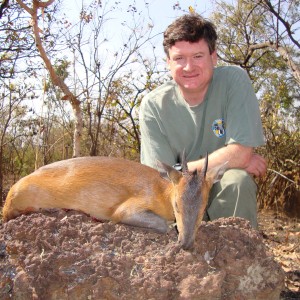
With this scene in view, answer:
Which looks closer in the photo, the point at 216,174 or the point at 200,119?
the point at 216,174

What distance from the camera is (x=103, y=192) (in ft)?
15.4

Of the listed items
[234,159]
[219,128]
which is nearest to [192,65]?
[219,128]

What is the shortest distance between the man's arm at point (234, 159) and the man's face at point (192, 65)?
90cm

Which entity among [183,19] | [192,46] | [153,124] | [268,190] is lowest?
[268,190]

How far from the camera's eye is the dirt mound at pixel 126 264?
3.42m

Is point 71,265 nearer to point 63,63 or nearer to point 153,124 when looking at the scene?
point 153,124

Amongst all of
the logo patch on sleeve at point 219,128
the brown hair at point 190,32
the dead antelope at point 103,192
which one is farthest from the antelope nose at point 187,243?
the brown hair at point 190,32

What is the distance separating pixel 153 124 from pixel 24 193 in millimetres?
1972

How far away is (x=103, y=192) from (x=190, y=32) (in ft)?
7.49

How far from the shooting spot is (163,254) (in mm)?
3666

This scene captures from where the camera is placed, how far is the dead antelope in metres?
4.51

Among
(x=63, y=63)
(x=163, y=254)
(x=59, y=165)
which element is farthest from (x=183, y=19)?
(x=63, y=63)

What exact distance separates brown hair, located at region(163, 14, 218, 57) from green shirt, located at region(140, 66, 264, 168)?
1.67 feet

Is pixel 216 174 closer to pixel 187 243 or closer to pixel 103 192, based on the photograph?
pixel 187 243
